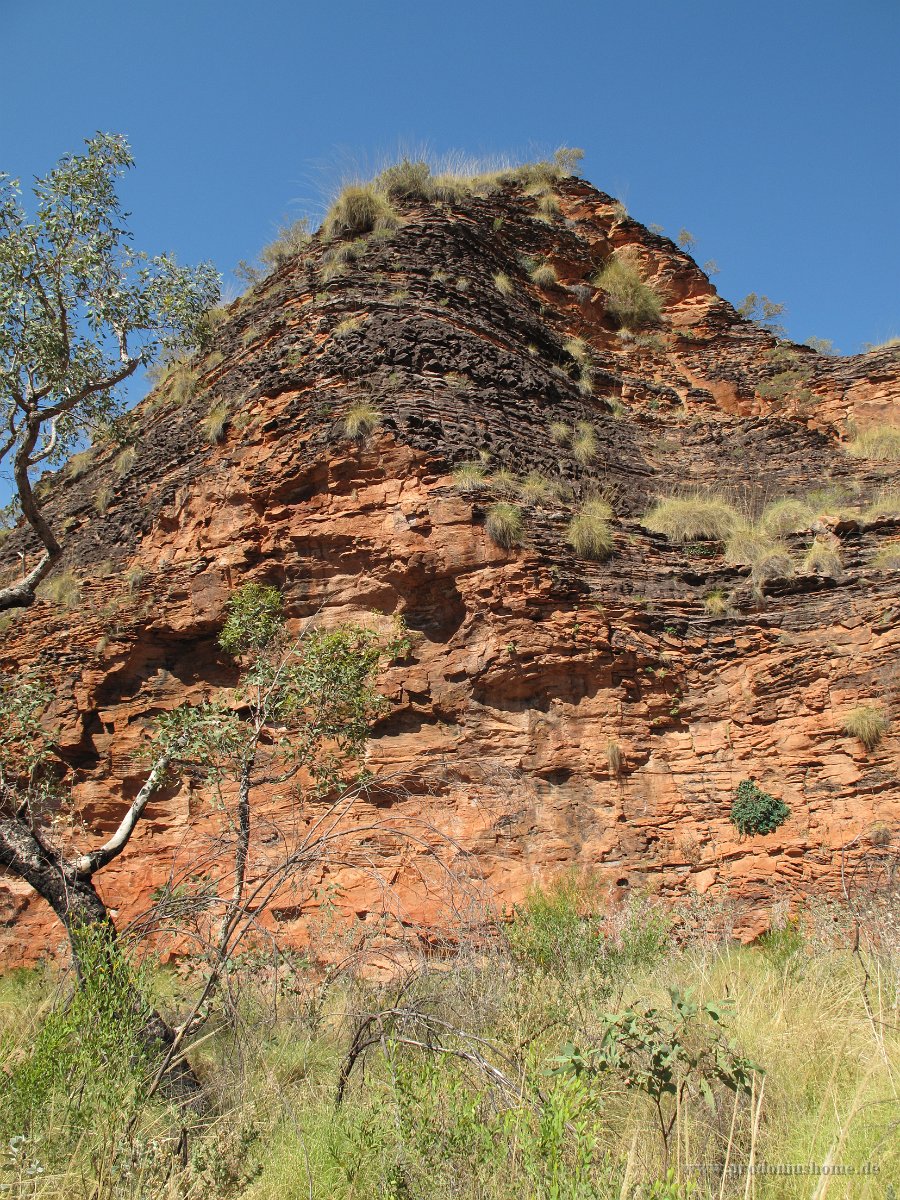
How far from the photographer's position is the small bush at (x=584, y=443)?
42.1ft

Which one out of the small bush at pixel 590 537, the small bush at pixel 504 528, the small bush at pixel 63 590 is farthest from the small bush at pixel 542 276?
the small bush at pixel 63 590

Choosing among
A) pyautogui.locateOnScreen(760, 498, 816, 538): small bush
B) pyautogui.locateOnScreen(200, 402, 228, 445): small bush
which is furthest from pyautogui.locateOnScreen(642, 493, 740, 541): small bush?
pyautogui.locateOnScreen(200, 402, 228, 445): small bush

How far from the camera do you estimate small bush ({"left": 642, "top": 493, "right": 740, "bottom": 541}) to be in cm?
1168

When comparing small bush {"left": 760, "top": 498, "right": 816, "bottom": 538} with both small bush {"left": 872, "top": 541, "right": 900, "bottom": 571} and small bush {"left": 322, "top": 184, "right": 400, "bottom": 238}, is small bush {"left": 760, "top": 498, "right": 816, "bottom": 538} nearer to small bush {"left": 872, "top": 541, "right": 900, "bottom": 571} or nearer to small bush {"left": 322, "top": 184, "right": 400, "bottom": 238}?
small bush {"left": 872, "top": 541, "right": 900, "bottom": 571}

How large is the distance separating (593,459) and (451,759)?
6.39m

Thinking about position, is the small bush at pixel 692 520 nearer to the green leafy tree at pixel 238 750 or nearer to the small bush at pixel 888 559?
the small bush at pixel 888 559

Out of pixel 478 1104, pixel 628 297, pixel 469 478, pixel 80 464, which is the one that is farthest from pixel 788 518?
pixel 80 464

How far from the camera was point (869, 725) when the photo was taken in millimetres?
8578

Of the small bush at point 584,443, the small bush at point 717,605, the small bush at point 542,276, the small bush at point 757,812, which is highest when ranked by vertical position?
the small bush at point 542,276

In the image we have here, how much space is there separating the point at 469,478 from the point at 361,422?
1.83 m

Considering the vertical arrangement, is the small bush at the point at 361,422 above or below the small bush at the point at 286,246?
below

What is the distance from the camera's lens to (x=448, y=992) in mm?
5648

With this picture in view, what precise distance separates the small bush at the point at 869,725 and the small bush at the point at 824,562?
2207 millimetres

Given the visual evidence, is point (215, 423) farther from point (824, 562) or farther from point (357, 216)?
point (824, 562)
